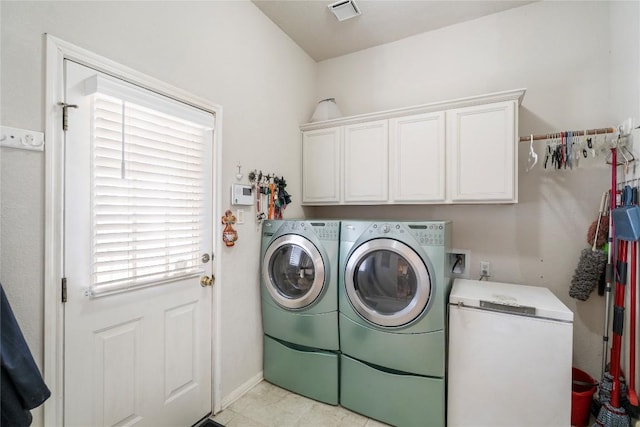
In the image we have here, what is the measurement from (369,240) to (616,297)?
1507 mm

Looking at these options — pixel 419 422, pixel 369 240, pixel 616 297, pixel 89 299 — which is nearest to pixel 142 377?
pixel 89 299

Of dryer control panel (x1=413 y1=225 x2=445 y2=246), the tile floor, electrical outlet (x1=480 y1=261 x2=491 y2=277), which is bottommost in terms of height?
the tile floor

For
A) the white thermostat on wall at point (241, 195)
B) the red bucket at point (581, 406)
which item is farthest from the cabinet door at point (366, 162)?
the red bucket at point (581, 406)

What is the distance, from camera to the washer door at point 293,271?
2.06 m

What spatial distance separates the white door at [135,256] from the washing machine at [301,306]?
1.65 ft

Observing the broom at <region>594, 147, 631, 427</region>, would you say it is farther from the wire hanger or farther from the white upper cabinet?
the white upper cabinet

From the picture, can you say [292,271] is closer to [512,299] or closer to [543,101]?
[512,299]

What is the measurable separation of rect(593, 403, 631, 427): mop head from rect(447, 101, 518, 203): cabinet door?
1264mm

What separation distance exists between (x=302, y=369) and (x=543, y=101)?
2753 mm

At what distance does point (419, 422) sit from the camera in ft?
5.86

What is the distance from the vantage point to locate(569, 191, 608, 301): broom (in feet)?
6.22

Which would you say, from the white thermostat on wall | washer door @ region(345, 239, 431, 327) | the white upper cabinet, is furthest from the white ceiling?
washer door @ region(345, 239, 431, 327)

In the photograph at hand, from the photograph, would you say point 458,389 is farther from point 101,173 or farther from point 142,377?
point 101,173

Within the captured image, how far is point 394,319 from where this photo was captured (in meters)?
1.80
